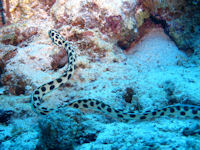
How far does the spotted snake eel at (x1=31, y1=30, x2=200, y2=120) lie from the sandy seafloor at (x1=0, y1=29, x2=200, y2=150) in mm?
126

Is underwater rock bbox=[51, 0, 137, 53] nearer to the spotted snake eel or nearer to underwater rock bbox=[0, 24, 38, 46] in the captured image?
the spotted snake eel

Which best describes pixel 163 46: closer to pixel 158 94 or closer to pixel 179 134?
pixel 158 94

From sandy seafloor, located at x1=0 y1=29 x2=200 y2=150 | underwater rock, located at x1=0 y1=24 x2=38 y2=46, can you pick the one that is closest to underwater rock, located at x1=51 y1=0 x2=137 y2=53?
sandy seafloor, located at x1=0 y1=29 x2=200 y2=150

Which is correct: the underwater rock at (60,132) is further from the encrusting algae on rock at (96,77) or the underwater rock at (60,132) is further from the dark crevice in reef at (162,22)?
the dark crevice in reef at (162,22)

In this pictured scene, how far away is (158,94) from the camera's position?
3777mm

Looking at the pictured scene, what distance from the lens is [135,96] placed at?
151 inches

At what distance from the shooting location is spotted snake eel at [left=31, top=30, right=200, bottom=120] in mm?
3064

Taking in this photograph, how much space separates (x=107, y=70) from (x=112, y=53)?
650mm

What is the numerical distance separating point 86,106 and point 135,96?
1.27m

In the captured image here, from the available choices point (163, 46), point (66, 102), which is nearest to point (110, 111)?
point (66, 102)

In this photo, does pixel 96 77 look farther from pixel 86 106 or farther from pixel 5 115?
pixel 5 115

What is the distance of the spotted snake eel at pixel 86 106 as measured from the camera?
306 cm

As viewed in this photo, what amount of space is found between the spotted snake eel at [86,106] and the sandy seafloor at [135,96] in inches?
5.0

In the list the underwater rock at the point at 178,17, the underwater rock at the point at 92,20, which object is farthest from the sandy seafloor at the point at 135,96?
the underwater rock at the point at 92,20
